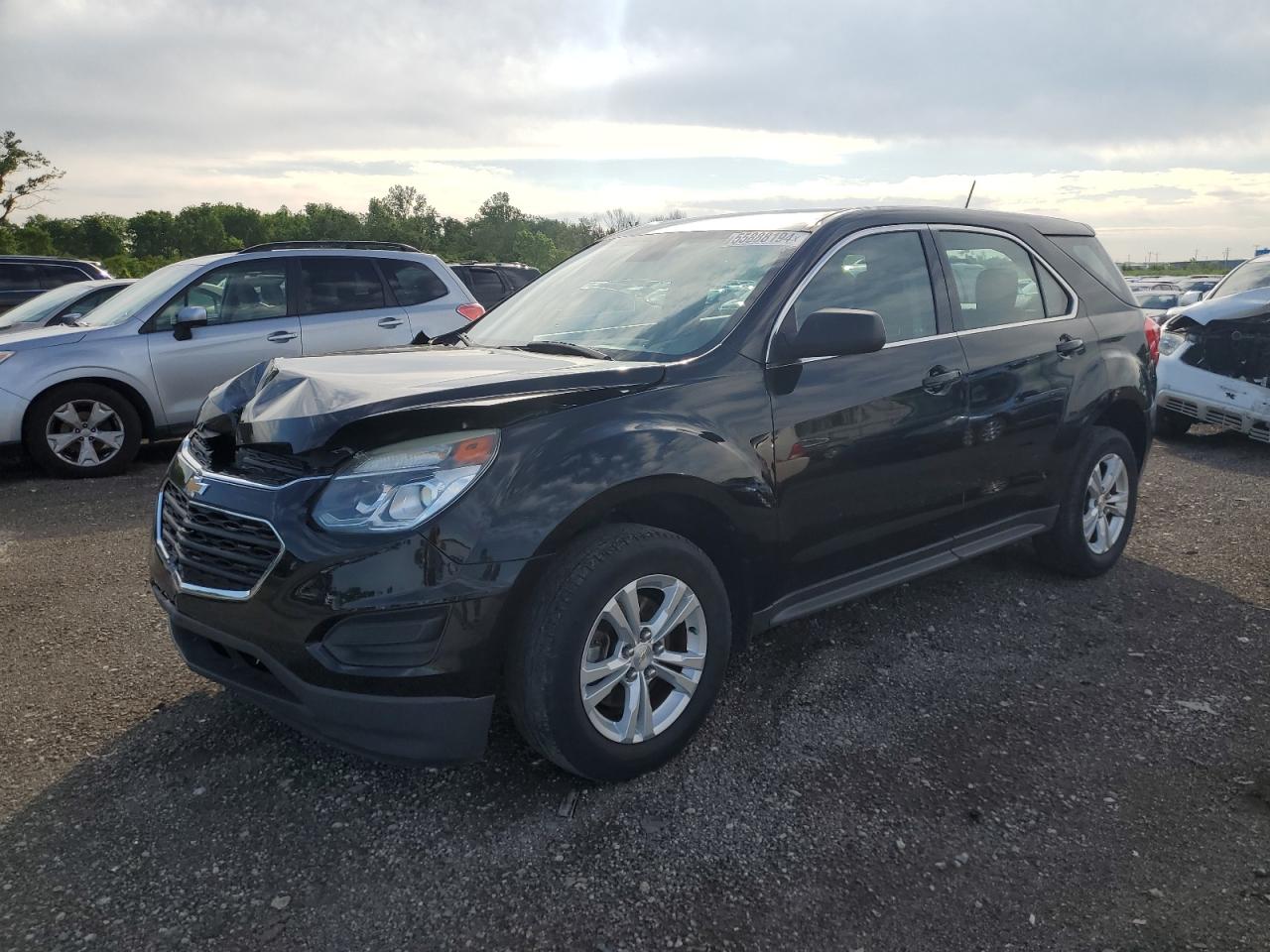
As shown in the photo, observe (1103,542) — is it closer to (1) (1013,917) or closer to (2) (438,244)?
(1) (1013,917)

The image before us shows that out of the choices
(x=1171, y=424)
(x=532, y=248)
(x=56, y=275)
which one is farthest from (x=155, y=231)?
(x=1171, y=424)

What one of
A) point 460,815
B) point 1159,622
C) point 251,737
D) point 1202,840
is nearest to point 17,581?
point 251,737

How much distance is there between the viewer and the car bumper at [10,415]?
707cm

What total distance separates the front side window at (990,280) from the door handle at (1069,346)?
0.16 metres

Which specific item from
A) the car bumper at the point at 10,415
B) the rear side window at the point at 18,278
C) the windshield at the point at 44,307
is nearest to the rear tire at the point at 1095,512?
the car bumper at the point at 10,415

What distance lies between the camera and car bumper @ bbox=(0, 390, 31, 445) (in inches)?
278

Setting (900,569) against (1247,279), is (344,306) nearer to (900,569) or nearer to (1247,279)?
(900,569)

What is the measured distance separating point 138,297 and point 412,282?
223 cm

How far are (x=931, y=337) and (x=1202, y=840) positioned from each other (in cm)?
201

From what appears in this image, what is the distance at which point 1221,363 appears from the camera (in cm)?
812

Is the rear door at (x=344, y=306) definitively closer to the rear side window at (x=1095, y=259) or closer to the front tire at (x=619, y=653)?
the rear side window at (x=1095, y=259)

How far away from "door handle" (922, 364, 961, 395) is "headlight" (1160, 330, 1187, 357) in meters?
5.90

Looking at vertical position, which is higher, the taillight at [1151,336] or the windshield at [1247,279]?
the windshield at [1247,279]

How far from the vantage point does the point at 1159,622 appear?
433 cm
